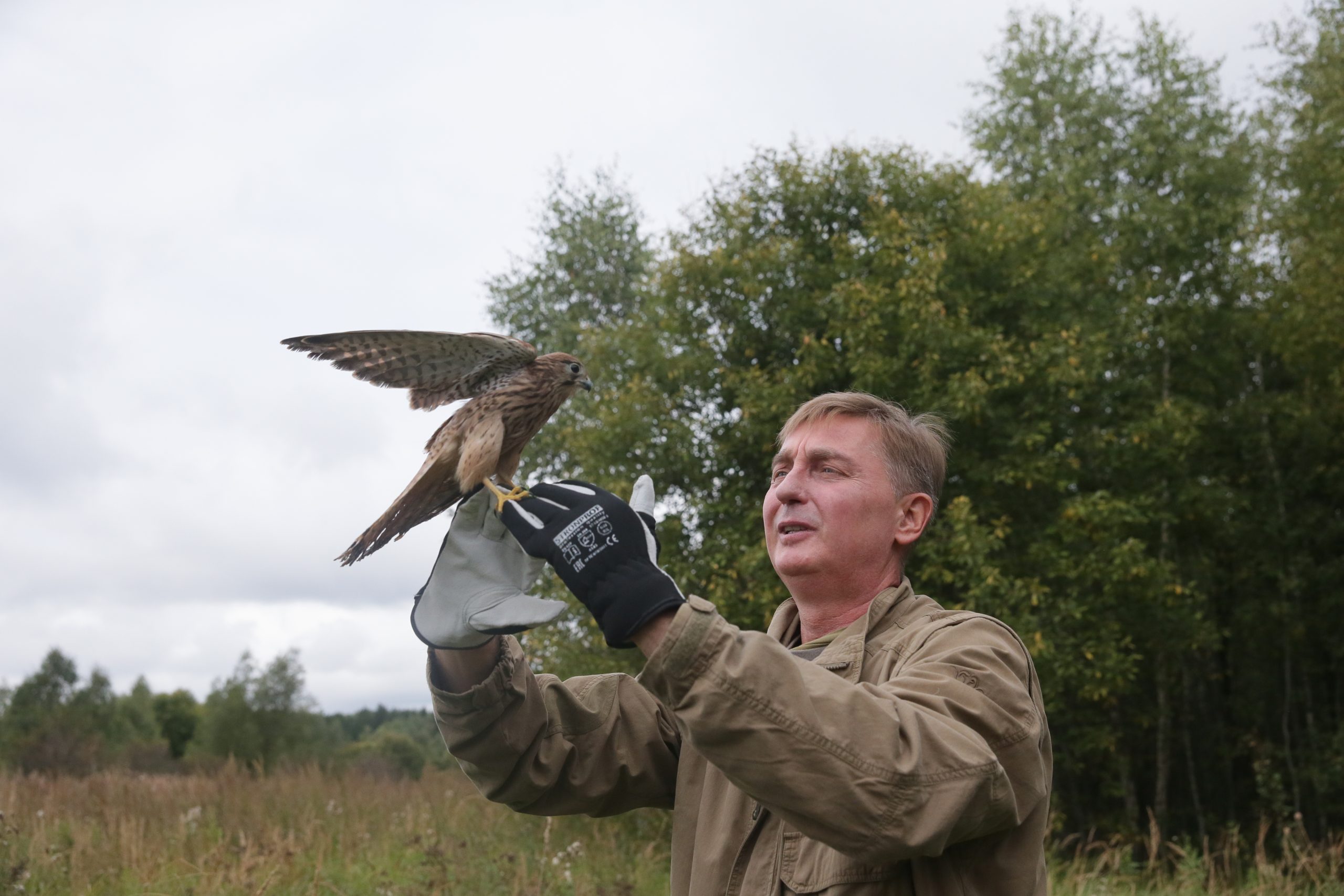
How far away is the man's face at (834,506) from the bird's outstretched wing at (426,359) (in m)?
0.71

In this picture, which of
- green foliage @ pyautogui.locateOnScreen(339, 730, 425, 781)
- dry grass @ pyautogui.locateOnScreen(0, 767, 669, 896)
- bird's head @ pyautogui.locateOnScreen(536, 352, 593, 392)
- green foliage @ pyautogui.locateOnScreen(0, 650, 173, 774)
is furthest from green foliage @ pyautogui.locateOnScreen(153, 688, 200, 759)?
bird's head @ pyautogui.locateOnScreen(536, 352, 593, 392)

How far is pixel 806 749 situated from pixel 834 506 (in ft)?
2.54

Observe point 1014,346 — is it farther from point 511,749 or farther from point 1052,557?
point 511,749

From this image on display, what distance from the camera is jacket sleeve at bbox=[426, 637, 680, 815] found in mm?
2271

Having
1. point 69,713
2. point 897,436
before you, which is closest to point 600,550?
point 897,436

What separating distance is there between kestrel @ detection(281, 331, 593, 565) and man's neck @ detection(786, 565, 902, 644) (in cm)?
68

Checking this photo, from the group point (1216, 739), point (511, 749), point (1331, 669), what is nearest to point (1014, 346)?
point (1331, 669)

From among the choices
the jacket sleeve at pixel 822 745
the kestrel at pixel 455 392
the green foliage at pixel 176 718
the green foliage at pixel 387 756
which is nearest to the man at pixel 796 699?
the jacket sleeve at pixel 822 745

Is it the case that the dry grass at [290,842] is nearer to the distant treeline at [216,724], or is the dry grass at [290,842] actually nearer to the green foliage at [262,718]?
the distant treeline at [216,724]

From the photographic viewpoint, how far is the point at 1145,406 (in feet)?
54.5

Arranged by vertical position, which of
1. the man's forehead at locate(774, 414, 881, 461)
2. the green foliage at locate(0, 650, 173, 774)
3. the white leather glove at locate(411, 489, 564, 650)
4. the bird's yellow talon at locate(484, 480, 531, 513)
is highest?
the man's forehead at locate(774, 414, 881, 461)

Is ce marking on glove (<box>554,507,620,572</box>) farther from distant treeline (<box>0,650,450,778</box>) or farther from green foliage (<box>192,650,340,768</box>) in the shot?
green foliage (<box>192,650,340,768</box>)

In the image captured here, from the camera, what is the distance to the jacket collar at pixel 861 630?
6.94 ft

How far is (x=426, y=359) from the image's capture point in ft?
8.71
